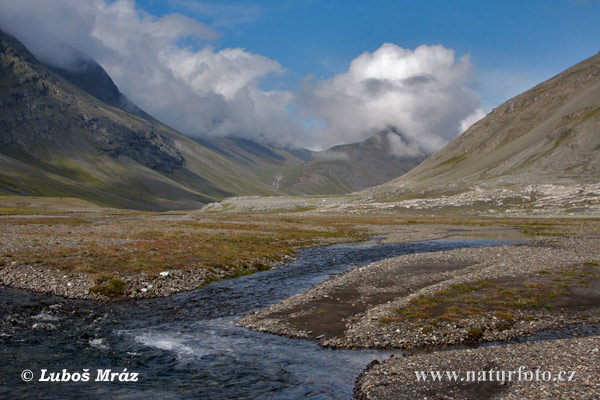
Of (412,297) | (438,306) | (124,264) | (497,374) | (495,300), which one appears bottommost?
(497,374)

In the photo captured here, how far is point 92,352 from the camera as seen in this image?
2041 centimetres

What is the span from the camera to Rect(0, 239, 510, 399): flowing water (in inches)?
658

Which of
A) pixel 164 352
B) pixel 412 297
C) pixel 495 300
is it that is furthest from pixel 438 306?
pixel 164 352

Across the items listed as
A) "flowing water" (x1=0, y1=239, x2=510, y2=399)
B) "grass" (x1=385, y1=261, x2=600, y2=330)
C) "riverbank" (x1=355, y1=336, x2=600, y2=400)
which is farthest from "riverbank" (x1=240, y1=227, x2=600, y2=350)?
"riverbank" (x1=355, y1=336, x2=600, y2=400)

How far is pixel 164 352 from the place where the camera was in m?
20.8

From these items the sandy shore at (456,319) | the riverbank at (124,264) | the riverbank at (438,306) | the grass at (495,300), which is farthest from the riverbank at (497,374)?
the riverbank at (124,264)

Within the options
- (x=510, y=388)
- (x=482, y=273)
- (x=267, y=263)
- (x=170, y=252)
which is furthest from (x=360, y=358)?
(x=170, y=252)

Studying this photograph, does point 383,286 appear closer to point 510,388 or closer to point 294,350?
point 294,350

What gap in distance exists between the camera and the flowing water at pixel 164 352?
1672 cm

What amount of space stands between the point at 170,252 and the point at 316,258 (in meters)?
20.3

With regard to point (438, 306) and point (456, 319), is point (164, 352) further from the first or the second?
point (438, 306)

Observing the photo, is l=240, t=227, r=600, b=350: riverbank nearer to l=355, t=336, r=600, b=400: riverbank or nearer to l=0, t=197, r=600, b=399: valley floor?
l=0, t=197, r=600, b=399: valley floor

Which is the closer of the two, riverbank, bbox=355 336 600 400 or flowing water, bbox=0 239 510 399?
riverbank, bbox=355 336 600 400

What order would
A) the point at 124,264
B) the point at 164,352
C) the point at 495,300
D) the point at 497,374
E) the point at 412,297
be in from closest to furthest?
1. the point at 497,374
2. the point at 164,352
3. the point at 495,300
4. the point at 412,297
5. the point at 124,264
